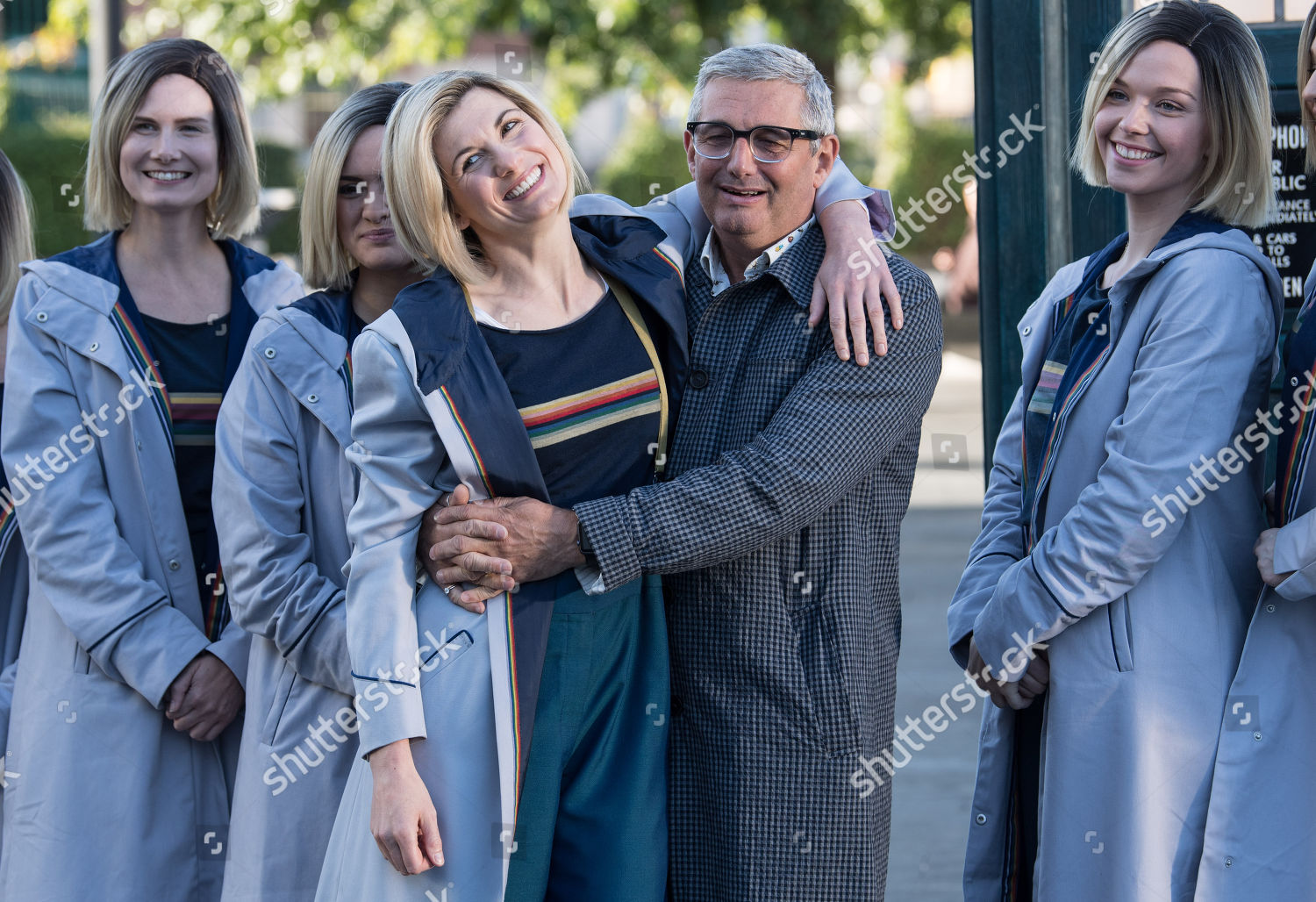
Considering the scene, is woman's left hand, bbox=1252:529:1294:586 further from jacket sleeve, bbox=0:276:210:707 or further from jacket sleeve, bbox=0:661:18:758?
jacket sleeve, bbox=0:661:18:758

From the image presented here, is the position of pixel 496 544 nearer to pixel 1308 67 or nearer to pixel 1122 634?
pixel 1122 634

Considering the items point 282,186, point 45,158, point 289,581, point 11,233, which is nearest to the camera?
point 289,581

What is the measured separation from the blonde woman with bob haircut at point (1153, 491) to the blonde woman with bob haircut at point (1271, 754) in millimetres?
38

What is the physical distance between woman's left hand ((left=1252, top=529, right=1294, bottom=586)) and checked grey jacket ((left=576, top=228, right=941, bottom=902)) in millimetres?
617

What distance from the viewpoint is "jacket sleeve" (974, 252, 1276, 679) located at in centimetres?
258

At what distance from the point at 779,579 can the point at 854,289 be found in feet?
1.70

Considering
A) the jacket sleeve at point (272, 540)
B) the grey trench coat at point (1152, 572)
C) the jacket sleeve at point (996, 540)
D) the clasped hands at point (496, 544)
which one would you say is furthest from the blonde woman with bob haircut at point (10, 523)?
the grey trench coat at point (1152, 572)

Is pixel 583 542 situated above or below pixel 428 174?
below

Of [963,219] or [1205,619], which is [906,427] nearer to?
[1205,619]

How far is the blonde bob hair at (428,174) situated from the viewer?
261 centimetres

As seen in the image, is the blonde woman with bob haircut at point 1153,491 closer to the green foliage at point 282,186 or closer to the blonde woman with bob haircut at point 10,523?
the blonde woman with bob haircut at point 10,523

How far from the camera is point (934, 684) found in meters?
6.64

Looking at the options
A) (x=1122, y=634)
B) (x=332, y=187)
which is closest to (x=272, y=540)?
(x=332, y=187)

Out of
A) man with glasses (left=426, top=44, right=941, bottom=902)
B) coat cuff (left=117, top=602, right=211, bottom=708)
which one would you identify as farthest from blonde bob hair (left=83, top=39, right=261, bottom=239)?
man with glasses (left=426, top=44, right=941, bottom=902)
